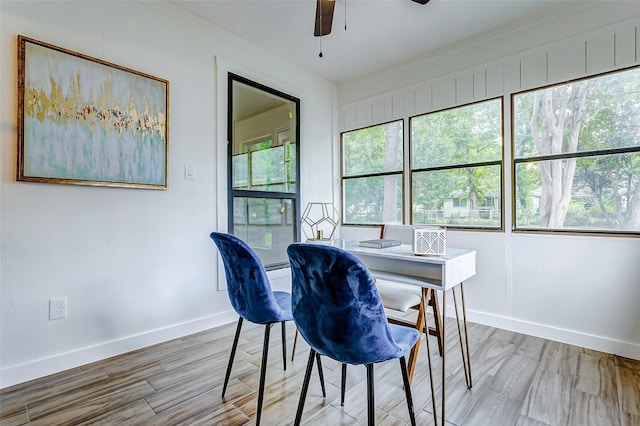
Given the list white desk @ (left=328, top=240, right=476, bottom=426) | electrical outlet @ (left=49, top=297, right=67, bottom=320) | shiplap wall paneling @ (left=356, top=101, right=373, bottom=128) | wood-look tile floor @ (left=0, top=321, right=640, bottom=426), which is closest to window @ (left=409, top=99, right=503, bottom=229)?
shiplap wall paneling @ (left=356, top=101, right=373, bottom=128)

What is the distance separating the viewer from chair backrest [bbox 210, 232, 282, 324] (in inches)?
58.1

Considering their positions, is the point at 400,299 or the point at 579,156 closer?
the point at 400,299

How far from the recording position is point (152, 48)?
245 centimetres

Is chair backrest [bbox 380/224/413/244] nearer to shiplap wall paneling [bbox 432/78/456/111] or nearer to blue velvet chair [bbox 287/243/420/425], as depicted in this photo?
blue velvet chair [bbox 287/243/420/425]

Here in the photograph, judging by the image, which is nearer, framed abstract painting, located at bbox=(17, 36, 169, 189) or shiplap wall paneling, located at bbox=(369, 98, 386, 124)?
framed abstract painting, located at bbox=(17, 36, 169, 189)

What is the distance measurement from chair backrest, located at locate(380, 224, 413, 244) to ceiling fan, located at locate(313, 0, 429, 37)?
59.3 inches

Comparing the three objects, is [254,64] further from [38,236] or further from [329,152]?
[38,236]

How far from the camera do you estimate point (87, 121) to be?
2.11 meters

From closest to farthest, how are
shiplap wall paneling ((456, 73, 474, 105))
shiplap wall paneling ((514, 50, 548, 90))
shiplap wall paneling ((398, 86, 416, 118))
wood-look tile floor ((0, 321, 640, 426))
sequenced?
wood-look tile floor ((0, 321, 640, 426)), shiplap wall paneling ((514, 50, 548, 90)), shiplap wall paneling ((456, 73, 474, 105)), shiplap wall paneling ((398, 86, 416, 118))

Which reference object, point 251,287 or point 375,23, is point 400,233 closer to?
point 251,287

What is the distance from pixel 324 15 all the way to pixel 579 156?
2.19m

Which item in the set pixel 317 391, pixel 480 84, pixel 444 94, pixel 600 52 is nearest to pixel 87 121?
pixel 317 391

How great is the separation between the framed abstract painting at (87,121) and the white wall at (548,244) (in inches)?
101

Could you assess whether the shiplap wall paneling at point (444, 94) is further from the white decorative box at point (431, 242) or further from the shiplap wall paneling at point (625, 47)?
the white decorative box at point (431, 242)
